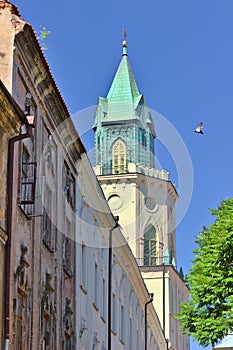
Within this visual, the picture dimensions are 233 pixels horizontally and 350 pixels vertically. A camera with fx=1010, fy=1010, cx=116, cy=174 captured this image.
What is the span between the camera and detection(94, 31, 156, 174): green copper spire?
244ft

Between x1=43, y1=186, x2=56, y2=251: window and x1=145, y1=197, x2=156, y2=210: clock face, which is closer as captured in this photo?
x1=43, y1=186, x2=56, y2=251: window

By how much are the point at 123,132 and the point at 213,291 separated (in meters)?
45.5

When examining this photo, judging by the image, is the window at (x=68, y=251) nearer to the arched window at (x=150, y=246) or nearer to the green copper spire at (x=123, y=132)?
the green copper spire at (x=123, y=132)

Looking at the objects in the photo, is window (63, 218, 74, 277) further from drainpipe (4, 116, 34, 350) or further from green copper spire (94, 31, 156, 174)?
green copper spire (94, 31, 156, 174)

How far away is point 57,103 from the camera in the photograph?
27.6 meters

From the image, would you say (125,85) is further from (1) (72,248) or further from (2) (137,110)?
(1) (72,248)

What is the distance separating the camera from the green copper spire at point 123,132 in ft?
244

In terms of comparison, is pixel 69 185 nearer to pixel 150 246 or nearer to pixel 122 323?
pixel 122 323

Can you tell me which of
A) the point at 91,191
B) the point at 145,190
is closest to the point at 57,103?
the point at 91,191

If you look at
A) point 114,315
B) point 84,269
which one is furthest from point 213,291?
point 114,315

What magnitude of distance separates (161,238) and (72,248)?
4490cm

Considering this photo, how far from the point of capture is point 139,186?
74250 mm

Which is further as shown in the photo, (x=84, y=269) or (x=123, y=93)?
(x=123, y=93)

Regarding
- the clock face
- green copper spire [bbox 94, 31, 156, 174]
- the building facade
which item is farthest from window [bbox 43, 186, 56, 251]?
the clock face
